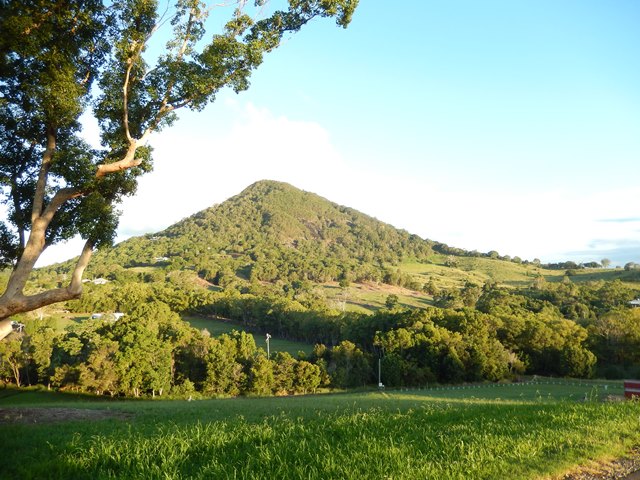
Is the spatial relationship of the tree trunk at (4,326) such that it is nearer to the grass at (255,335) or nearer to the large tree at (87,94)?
the large tree at (87,94)

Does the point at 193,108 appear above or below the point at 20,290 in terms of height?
above

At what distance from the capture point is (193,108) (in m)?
12.3

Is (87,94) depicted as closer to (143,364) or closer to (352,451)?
(352,451)

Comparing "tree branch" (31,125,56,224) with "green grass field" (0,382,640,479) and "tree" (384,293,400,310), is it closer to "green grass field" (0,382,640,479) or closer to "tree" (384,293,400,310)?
"green grass field" (0,382,640,479)

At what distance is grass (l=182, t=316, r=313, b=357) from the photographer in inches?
3361

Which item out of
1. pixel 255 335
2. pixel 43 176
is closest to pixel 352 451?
pixel 43 176

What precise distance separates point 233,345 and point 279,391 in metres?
9.91

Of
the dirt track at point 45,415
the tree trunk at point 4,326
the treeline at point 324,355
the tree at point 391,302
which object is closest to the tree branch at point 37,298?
the tree trunk at point 4,326

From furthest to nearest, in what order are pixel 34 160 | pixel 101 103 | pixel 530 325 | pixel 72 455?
pixel 530 325 → pixel 34 160 → pixel 101 103 → pixel 72 455

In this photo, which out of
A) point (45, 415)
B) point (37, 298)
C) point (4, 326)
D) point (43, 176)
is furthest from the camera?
point (45, 415)

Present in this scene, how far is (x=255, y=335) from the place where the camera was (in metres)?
101

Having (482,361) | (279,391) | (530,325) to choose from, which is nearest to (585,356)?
(530,325)

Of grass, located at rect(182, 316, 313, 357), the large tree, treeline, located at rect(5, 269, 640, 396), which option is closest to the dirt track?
the large tree

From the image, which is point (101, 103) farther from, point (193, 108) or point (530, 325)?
point (530, 325)
